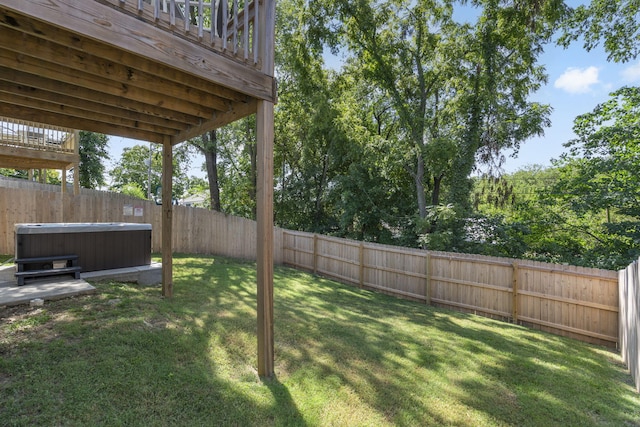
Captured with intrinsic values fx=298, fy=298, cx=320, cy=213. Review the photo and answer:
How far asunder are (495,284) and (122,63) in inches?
264

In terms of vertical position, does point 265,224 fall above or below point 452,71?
below

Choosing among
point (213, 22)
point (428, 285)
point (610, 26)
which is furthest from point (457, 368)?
point (610, 26)

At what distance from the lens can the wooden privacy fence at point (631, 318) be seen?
3.35 m

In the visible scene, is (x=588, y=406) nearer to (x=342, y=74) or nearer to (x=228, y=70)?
(x=228, y=70)

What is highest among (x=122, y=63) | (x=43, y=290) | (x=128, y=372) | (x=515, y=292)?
(x=122, y=63)

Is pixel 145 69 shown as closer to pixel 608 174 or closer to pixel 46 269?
pixel 46 269

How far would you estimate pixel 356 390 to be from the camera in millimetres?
2701

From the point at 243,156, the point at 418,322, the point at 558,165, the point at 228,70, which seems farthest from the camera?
the point at 243,156

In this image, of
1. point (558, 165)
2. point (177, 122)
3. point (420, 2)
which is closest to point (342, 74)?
point (420, 2)

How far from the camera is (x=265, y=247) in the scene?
2744mm

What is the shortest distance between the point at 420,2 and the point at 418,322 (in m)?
9.77

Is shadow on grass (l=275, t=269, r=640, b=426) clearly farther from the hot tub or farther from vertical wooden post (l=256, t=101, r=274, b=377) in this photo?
the hot tub

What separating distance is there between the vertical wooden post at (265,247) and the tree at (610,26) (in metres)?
10.4

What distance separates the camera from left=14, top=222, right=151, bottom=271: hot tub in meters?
4.43
